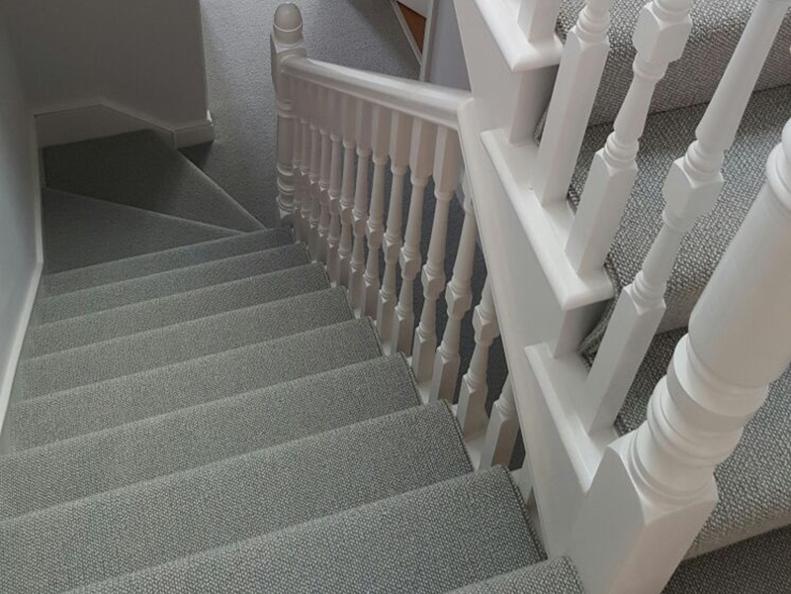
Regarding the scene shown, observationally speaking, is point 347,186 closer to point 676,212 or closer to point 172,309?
point 172,309

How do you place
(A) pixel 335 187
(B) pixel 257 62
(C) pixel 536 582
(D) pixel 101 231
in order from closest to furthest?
1. (C) pixel 536 582
2. (A) pixel 335 187
3. (D) pixel 101 231
4. (B) pixel 257 62

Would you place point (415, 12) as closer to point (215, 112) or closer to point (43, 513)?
point (215, 112)

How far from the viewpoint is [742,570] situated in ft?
4.43

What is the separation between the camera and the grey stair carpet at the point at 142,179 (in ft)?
13.2

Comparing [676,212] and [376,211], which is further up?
[676,212]

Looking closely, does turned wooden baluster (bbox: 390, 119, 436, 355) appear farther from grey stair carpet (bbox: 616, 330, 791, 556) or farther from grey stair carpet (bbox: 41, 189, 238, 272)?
grey stair carpet (bbox: 41, 189, 238, 272)

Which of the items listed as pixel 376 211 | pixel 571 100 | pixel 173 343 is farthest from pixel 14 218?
pixel 571 100

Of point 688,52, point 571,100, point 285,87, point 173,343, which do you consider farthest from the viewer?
point 285,87

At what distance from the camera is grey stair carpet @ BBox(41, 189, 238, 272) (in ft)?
12.1

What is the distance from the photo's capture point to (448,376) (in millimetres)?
2039

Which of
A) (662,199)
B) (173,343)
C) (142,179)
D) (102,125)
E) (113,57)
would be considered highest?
(662,199)

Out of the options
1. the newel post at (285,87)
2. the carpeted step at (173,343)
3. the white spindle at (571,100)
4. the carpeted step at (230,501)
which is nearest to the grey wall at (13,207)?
the carpeted step at (173,343)

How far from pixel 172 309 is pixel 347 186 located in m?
0.67

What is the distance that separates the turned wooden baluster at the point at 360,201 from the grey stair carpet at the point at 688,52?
964mm
